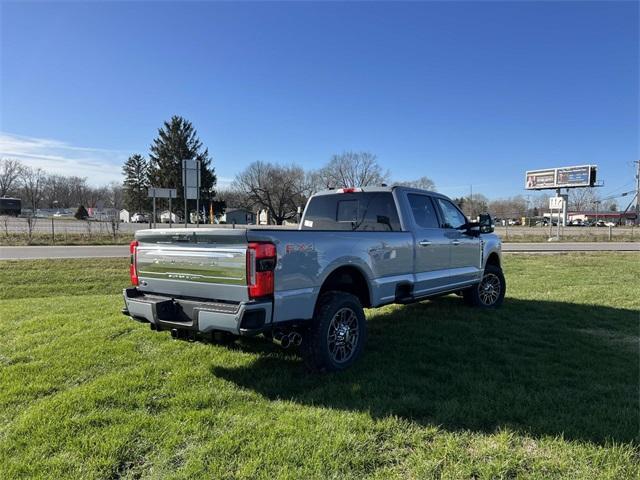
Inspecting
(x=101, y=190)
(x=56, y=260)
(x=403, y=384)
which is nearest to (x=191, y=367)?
(x=403, y=384)

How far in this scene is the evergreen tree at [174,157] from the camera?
6232 cm

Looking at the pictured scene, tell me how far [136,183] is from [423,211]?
72.4 metres

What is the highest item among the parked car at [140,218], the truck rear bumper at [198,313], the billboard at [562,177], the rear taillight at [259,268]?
the billboard at [562,177]

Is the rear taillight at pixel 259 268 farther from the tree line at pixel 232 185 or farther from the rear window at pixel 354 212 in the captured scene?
the tree line at pixel 232 185

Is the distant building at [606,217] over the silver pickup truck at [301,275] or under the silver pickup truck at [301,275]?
over

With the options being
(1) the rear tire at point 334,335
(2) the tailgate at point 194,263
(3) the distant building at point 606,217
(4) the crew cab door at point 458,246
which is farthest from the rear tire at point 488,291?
(3) the distant building at point 606,217

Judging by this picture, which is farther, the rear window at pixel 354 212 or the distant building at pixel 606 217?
the distant building at pixel 606 217

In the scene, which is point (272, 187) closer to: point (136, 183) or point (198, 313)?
point (136, 183)

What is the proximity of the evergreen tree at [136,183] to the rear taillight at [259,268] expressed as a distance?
68749 millimetres

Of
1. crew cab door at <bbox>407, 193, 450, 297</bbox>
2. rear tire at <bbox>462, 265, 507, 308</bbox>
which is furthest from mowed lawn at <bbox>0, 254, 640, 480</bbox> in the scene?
rear tire at <bbox>462, 265, 507, 308</bbox>

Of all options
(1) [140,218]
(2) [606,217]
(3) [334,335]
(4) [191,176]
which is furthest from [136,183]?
(2) [606,217]

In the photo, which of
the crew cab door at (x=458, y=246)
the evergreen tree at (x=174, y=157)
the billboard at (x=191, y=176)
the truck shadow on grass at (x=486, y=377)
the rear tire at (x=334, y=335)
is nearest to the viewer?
the truck shadow on grass at (x=486, y=377)

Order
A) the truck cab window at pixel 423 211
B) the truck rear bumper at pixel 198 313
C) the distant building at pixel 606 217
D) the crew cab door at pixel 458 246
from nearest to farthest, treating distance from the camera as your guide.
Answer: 1. the truck rear bumper at pixel 198 313
2. the truck cab window at pixel 423 211
3. the crew cab door at pixel 458 246
4. the distant building at pixel 606 217

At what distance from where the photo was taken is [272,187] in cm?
7775
